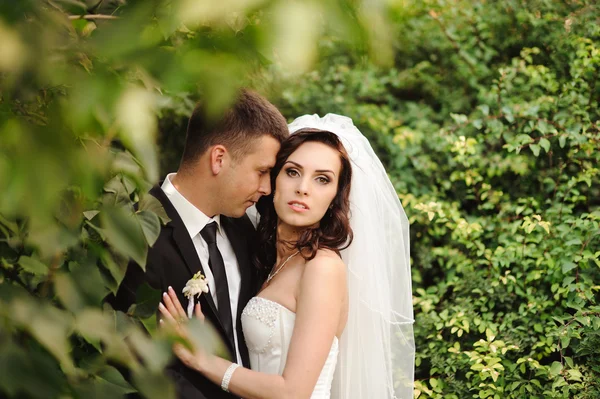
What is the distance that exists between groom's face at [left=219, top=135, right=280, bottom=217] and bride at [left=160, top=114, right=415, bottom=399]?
71 millimetres

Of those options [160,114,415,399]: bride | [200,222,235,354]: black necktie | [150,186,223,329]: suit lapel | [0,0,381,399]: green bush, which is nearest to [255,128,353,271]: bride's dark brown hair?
[160,114,415,399]: bride

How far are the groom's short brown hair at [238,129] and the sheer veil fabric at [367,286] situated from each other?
18cm

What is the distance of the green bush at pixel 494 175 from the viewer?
13.1 feet

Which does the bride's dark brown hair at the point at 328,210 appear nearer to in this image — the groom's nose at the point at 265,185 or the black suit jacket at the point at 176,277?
the groom's nose at the point at 265,185

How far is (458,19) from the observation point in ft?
20.0

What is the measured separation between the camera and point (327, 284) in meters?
2.90

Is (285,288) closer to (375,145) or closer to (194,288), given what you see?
(194,288)

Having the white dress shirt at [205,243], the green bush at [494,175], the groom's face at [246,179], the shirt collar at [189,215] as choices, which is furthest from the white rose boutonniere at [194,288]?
the green bush at [494,175]

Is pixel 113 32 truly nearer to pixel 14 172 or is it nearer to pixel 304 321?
pixel 14 172

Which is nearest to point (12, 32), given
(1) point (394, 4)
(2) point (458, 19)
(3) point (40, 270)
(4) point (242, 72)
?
(4) point (242, 72)

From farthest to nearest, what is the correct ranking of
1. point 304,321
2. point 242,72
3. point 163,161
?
point 163,161 → point 304,321 → point 242,72

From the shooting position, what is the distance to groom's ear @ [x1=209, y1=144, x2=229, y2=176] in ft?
9.95

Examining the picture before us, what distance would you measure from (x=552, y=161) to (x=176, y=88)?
15.1 ft

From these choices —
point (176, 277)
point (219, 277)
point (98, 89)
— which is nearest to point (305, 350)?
point (219, 277)
